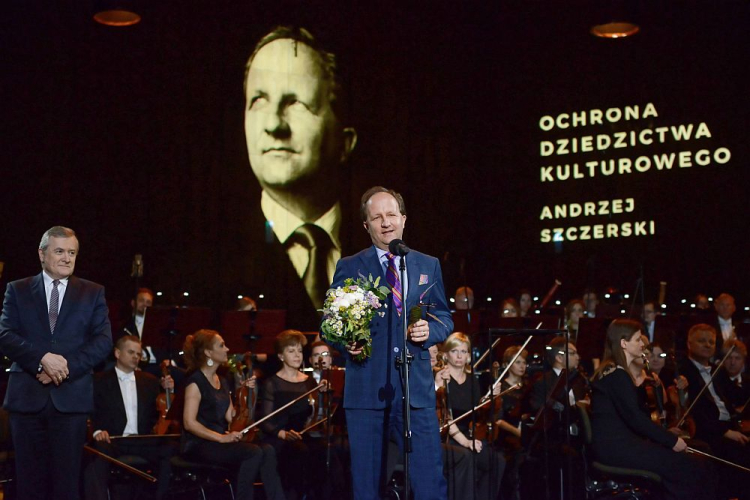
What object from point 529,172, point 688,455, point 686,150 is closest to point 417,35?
point 529,172

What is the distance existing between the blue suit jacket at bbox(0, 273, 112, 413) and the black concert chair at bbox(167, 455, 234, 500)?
2172 millimetres

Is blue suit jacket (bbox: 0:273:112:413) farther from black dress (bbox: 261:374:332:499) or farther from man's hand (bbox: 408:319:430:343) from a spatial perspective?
black dress (bbox: 261:374:332:499)

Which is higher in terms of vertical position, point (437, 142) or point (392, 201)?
point (437, 142)

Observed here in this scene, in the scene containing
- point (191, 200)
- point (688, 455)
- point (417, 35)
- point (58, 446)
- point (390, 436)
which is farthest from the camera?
point (417, 35)

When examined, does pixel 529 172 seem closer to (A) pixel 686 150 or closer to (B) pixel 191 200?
(A) pixel 686 150

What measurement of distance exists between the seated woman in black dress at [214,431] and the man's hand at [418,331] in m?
3.47

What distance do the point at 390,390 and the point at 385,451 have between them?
25 cm

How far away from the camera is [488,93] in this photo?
14.1 m

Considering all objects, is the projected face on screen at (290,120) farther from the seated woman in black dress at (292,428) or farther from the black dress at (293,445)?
the black dress at (293,445)

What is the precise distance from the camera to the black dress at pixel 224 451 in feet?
21.7

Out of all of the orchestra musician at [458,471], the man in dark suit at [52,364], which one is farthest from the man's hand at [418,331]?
the orchestra musician at [458,471]

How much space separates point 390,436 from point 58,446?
1801mm

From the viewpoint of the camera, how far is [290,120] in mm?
11703

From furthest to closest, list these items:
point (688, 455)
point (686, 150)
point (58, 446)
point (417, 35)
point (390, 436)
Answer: point (417, 35) < point (686, 150) < point (688, 455) < point (58, 446) < point (390, 436)
